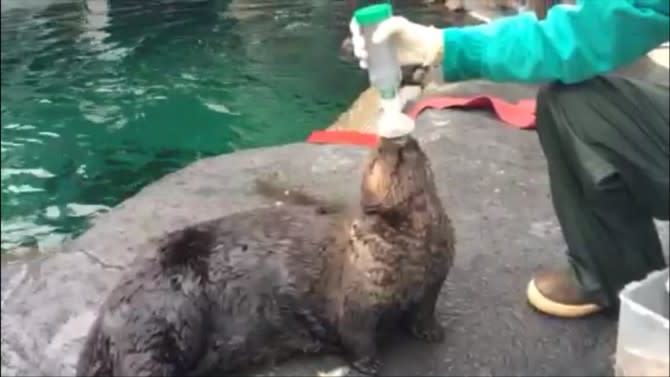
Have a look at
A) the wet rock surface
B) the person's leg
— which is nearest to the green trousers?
the person's leg

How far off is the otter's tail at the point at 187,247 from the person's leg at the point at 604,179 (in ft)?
2.64

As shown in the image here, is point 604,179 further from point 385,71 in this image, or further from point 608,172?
point 385,71

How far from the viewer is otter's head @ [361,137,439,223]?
210cm

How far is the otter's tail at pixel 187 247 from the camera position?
225 cm

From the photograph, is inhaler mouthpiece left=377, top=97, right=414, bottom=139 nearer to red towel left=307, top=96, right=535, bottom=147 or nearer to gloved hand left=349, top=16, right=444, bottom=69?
gloved hand left=349, top=16, right=444, bottom=69

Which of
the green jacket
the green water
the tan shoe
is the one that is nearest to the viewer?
the green jacket

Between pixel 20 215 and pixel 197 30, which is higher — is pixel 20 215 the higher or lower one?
the higher one

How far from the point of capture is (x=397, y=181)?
2105 millimetres

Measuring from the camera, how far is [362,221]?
85.7 inches

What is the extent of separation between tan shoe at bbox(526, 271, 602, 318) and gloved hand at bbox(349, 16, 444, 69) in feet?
2.11

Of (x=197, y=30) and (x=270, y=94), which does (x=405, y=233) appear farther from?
(x=270, y=94)

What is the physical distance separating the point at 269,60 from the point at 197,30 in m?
1.31

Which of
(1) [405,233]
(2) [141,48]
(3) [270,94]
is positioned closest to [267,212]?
(1) [405,233]

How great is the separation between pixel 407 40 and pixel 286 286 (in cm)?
60
